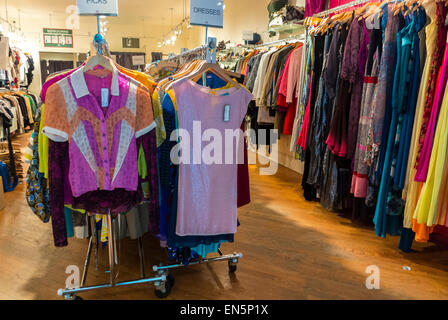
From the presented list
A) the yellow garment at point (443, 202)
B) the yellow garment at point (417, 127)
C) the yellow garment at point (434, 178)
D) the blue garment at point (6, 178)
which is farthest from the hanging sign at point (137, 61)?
the yellow garment at point (443, 202)

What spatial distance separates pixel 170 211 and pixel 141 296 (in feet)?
1.86

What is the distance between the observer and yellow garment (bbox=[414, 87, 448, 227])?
1.95 metres

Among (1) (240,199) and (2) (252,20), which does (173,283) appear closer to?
(1) (240,199)

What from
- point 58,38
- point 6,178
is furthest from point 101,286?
point 58,38

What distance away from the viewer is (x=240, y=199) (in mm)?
2006

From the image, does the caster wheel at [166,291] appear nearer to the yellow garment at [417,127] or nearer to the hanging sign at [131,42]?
the yellow garment at [417,127]

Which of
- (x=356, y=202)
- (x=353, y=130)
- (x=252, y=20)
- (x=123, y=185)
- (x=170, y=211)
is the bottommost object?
(x=356, y=202)

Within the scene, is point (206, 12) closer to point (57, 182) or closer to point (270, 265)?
point (57, 182)

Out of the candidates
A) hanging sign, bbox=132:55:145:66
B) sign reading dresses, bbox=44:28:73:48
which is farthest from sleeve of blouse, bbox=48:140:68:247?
sign reading dresses, bbox=44:28:73:48

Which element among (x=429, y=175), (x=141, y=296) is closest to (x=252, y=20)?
(x=429, y=175)

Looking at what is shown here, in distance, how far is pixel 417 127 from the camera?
214 cm

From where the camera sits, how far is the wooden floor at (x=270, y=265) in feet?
6.62

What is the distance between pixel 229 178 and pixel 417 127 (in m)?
1.32

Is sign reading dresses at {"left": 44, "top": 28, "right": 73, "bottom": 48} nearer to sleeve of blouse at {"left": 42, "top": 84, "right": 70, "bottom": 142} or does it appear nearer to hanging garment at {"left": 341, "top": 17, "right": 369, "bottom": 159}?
hanging garment at {"left": 341, "top": 17, "right": 369, "bottom": 159}
